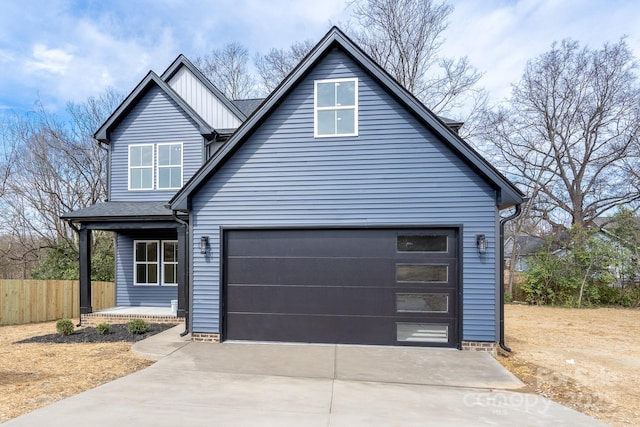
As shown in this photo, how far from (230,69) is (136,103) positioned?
641 inches

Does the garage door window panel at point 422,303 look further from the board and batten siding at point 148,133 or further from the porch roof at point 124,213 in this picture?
the board and batten siding at point 148,133

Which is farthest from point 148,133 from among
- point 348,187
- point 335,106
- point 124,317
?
point 348,187

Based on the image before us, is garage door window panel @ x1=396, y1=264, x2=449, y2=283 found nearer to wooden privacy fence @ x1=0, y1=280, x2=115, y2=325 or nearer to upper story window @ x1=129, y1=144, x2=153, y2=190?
upper story window @ x1=129, y1=144, x2=153, y2=190

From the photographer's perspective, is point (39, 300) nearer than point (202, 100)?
Yes

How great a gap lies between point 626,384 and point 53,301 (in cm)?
1453

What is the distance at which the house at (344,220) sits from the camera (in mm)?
7320

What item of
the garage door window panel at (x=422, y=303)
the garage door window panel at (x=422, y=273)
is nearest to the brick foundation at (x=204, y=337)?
the garage door window panel at (x=422, y=303)

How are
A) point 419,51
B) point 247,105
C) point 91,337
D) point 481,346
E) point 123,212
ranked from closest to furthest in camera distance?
point 481,346 < point 91,337 < point 123,212 < point 247,105 < point 419,51

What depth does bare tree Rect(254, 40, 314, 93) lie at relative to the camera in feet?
75.4

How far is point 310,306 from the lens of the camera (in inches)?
304

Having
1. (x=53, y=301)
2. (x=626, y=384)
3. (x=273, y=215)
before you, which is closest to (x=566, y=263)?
(x=626, y=384)

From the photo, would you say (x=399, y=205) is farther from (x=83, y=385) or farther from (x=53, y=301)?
(x=53, y=301)

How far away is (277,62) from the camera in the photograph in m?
24.0

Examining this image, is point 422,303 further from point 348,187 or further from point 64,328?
point 64,328
